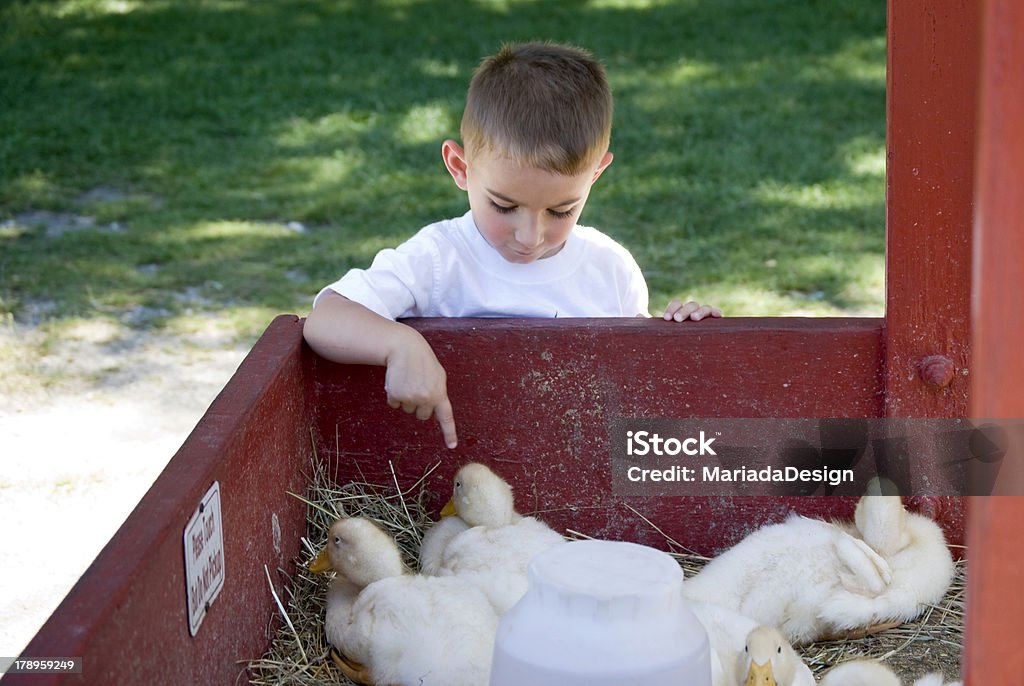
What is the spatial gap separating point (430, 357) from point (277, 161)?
14.2ft

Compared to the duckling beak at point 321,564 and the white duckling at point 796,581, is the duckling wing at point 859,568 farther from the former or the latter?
the duckling beak at point 321,564

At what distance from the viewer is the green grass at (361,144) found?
16.5 feet

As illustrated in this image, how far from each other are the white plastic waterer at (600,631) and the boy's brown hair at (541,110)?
1.09m

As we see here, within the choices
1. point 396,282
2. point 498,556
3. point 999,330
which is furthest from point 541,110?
point 999,330

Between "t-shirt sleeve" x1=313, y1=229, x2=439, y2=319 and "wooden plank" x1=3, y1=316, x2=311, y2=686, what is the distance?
14 centimetres

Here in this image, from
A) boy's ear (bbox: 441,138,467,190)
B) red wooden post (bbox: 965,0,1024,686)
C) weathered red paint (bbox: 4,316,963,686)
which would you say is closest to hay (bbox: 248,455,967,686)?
weathered red paint (bbox: 4,316,963,686)

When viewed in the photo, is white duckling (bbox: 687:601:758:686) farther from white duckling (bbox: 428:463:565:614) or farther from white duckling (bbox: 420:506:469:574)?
white duckling (bbox: 420:506:469:574)

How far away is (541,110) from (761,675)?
123 cm

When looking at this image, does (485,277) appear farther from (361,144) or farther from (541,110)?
(361,144)

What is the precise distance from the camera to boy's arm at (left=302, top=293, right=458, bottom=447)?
2279 millimetres

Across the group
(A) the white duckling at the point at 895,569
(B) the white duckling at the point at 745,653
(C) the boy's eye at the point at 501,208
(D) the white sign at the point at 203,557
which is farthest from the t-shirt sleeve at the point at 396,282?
(A) the white duckling at the point at 895,569

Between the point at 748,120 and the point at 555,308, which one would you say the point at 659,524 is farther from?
the point at 748,120

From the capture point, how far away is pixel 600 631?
1.50 m

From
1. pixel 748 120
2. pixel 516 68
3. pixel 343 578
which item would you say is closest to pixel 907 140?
pixel 516 68
